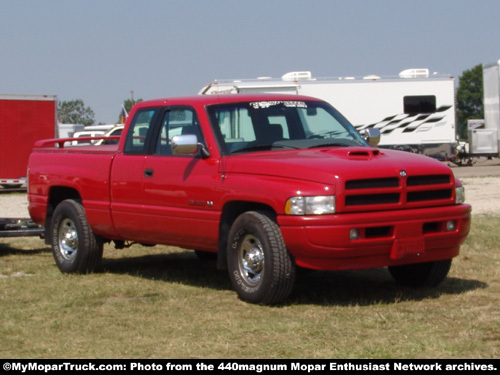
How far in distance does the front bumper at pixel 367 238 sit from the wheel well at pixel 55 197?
141 inches

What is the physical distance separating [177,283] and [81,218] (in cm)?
136

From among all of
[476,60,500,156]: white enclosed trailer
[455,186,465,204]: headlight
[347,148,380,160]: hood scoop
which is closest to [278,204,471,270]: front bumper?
[455,186,465,204]: headlight

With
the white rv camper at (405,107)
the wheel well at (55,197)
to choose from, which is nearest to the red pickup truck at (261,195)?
the wheel well at (55,197)

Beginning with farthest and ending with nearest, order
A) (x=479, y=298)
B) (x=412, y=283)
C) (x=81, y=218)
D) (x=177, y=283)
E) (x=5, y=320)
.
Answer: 1. (x=81, y=218)
2. (x=177, y=283)
3. (x=412, y=283)
4. (x=479, y=298)
5. (x=5, y=320)

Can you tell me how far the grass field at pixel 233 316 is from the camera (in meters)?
5.80

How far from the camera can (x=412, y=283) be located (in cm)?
826

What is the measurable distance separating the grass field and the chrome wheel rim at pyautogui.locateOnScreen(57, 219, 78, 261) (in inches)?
10.5

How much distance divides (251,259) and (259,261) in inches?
3.6

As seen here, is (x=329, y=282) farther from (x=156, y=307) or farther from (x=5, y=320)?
(x=5, y=320)

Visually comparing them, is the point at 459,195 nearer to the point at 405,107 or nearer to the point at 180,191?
the point at 180,191

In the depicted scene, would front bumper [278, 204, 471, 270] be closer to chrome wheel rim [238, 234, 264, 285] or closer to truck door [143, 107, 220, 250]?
chrome wheel rim [238, 234, 264, 285]

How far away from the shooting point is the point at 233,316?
6.96 m

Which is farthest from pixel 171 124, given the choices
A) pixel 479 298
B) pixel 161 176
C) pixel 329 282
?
pixel 479 298

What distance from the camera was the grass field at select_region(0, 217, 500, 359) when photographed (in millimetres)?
5805
